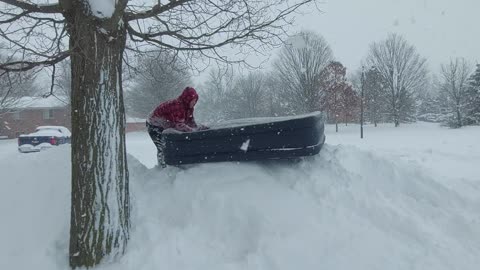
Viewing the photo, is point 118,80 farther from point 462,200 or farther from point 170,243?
point 462,200

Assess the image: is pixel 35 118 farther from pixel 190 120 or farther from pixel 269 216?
pixel 269 216

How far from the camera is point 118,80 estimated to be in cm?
365

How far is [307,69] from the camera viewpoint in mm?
38750

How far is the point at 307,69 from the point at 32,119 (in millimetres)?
32029

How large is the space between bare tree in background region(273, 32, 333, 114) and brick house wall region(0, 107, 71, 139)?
81.2 ft

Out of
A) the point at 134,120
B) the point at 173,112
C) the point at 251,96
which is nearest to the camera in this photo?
the point at 173,112

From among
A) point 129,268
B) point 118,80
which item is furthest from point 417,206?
point 118,80

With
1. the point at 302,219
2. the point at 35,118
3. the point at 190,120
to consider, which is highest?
the point at 35,118

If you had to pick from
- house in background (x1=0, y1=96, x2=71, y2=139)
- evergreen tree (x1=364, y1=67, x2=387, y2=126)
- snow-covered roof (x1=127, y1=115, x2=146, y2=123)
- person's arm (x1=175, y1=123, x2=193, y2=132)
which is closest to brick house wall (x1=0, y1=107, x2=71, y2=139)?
house in background (x1=0, y1=96, x2=71, y2=139)

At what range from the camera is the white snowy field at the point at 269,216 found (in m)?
3.31

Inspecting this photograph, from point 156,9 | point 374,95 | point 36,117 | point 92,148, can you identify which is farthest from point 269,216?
point 36,117

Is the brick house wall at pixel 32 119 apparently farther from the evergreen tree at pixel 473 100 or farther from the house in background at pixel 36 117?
the evergreen tree at pixel 473 100

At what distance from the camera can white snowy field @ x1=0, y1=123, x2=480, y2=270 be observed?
3307mm

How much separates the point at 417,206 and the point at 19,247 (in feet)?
13.4
